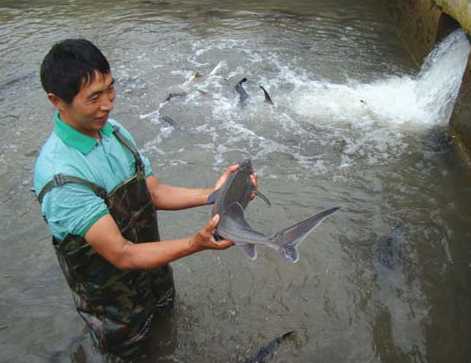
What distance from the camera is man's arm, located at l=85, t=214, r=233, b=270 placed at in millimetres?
2229

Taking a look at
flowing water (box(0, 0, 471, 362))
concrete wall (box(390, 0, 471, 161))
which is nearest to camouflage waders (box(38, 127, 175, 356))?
flowing water (box(0, 0, 471, 362))

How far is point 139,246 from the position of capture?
7.80ft

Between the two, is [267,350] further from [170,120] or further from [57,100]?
[170,120]

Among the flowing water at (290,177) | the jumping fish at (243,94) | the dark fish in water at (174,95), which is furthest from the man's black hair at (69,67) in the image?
the dark fish in water at (174,95)

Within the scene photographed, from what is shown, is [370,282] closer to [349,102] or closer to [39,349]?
[39,349]

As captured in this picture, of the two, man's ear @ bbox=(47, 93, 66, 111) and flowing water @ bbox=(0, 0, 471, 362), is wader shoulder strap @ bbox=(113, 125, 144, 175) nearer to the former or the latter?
man's ear @ bbox=(47, 93, 66, 111)

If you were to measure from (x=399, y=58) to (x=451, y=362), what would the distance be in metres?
7.82

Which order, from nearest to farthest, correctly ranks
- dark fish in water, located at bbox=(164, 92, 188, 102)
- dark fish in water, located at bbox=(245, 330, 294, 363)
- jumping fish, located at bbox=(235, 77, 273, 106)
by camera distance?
dark fish in water, located at bbox=(245, 330, 294, 363)
jumping fish, located at bbox=(235, 77, 273, 106)
dark fish in water, located at bbox=(164, 92, 188, 102)

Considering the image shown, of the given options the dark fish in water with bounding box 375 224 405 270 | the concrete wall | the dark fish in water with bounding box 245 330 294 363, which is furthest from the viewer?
the concrete wall

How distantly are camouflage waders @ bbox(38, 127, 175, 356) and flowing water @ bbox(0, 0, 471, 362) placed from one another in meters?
0.81

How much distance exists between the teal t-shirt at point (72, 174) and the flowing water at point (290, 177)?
195 centimetres

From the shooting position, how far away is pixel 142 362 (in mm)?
3615

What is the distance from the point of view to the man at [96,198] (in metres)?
2.20

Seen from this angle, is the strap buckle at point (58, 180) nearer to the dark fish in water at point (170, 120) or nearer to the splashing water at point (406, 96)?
the dark fish in water at point (170, 120)
